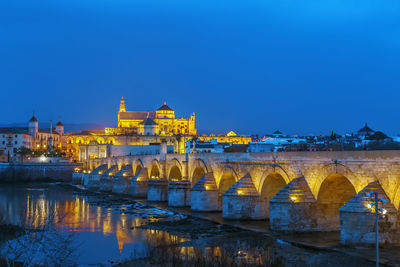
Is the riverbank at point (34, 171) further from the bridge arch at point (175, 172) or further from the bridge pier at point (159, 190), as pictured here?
the bridge pier at point (159, 190)

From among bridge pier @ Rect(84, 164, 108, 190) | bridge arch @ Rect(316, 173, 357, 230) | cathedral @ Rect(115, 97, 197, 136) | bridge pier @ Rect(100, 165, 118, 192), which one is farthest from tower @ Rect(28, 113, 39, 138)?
bridge arch @ Rect(316, 173, 357, 230)

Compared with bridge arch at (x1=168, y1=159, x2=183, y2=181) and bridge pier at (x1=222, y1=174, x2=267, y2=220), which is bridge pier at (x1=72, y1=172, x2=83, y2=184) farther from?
bridge pier at (x1=222, y1=174, x2=267, y2=220)

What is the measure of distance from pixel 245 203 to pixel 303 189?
5197 mm

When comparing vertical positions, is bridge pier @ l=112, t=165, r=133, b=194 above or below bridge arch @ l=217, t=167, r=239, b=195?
below

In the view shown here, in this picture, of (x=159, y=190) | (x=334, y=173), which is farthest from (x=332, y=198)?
(x=159, y=190)

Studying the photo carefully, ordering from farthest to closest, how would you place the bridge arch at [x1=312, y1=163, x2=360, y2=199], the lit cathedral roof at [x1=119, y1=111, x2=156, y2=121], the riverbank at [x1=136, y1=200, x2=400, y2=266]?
the lit cathedral roof at [x1=119, y1=111, x2=156, y2=121] < the bridge arch at [x1=312, y1=163, x2=360, y2=199] < the riverbank at [x1=136, y1=200, x2=400, y2=266]

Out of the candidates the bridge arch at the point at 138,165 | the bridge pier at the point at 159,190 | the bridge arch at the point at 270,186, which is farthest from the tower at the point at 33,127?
the bridge arch at the point at 270,186

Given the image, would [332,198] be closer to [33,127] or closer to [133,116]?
[33,127]

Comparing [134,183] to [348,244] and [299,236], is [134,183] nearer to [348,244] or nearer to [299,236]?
[299,236]

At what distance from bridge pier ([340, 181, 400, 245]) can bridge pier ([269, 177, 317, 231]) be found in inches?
121

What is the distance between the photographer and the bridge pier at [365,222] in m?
17.8

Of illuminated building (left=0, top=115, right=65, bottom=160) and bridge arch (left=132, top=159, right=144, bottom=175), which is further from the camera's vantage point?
illuminated building (left=0, top=115, right=65, bottom=160)

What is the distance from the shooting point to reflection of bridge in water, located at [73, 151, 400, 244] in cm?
1834

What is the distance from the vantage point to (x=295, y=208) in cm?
2191
